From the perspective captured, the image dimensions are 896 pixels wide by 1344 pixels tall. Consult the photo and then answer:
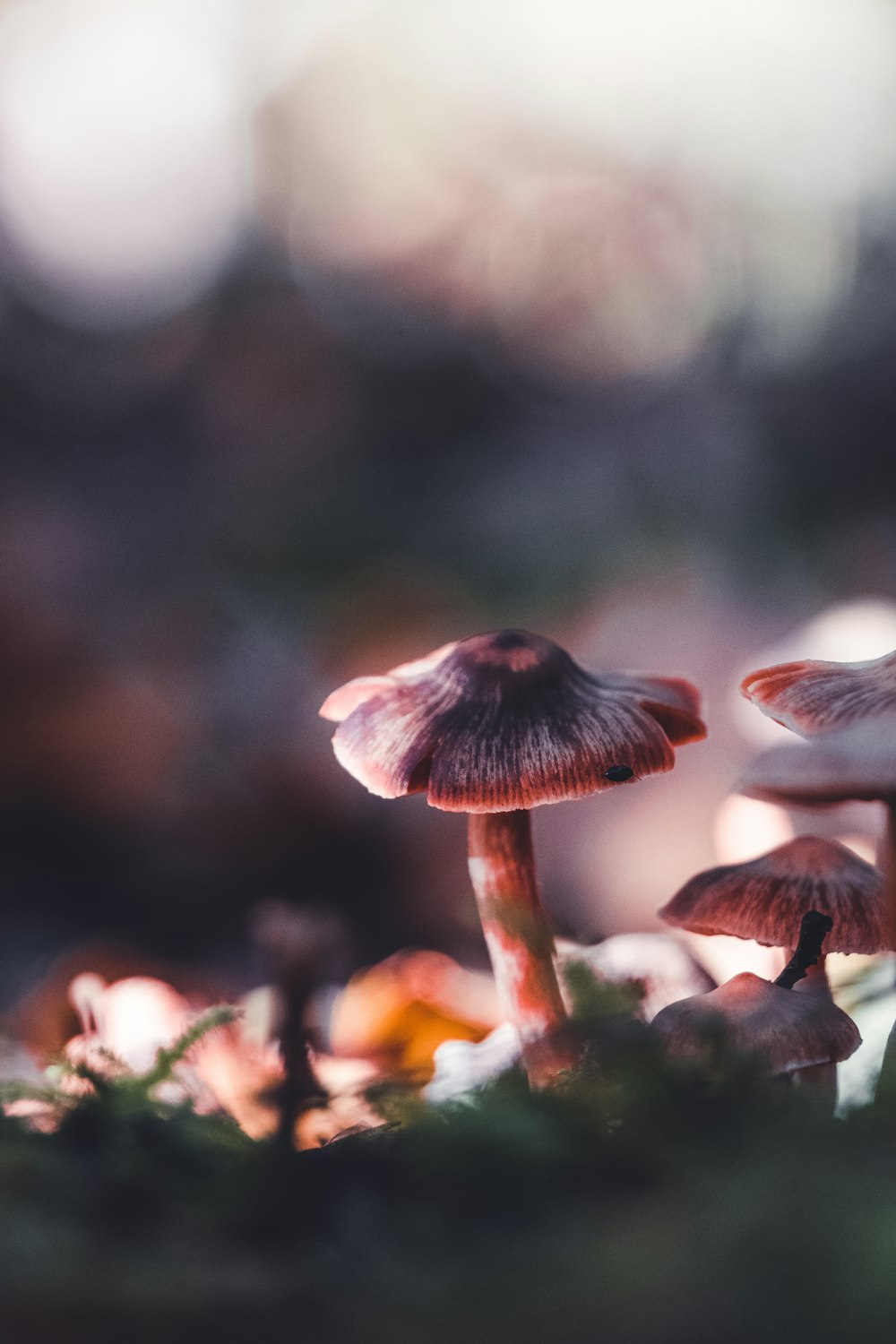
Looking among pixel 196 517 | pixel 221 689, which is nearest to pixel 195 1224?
pixel 221 689

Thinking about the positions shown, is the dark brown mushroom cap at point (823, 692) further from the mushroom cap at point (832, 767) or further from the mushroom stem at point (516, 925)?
the mushroom stem at point (516, 925)

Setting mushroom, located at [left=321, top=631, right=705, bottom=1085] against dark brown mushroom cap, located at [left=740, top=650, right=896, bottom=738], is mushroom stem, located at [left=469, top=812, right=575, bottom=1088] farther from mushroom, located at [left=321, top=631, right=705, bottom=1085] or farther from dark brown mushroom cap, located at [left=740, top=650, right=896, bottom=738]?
dark brown mushroom cap, located at [left=740, top=650, right=896, bottom=738]

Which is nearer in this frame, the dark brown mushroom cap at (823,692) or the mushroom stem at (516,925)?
the dark brown mushroom cap at (823,692)

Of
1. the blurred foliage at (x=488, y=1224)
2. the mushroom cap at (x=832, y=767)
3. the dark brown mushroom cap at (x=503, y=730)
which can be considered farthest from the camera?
the dark brown mushroom cap at (x=503, y=730)

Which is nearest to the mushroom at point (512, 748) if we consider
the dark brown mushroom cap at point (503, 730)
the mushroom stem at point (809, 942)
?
the dark brown mushroom cap at point (503, 730)

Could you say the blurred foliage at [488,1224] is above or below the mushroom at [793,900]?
below

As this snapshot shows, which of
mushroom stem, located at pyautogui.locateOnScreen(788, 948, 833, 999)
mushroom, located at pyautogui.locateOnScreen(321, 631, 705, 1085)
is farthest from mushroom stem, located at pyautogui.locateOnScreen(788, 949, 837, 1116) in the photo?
mushroom, located at pyautogui.locateOnScreen(321, 631, 705, 1085)

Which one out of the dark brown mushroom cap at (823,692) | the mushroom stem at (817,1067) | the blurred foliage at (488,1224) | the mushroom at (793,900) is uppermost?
the dark brown mushroom cap at (823,692)
